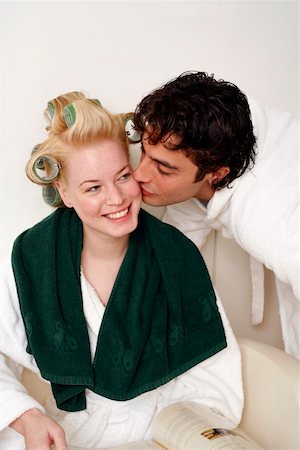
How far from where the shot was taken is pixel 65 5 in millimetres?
1636

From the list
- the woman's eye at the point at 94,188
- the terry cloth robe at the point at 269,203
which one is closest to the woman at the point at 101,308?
the woman's eye at the point at 94,188

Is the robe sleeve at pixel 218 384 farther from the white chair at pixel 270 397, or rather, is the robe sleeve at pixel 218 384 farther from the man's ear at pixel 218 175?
the man's ear at pixel 218 175

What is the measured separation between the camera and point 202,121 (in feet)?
4.86

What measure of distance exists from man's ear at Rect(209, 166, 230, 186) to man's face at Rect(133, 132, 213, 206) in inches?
0.6

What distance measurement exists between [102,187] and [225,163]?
1.07 ft

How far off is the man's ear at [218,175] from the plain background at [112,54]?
338mm

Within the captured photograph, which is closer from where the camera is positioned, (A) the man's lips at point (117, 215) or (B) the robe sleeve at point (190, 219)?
(A) the man's lips at point (117, 215)

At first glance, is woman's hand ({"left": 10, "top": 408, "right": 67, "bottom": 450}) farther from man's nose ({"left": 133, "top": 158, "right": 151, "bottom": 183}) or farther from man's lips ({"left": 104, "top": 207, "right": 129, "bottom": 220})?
man's nose ({"left": 133, "top": 158, "right": 151, "bottom": 183})

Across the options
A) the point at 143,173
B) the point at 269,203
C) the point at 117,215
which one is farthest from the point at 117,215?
the point at 269,203

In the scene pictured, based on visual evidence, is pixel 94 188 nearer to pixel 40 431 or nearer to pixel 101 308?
pixel 101 308


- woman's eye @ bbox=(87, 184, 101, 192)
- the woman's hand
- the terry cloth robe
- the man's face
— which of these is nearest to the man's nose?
the man's face

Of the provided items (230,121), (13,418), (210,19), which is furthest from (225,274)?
(13,418)

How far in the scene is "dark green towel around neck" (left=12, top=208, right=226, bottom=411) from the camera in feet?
4.76

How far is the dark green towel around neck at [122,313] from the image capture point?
4.76 ft
